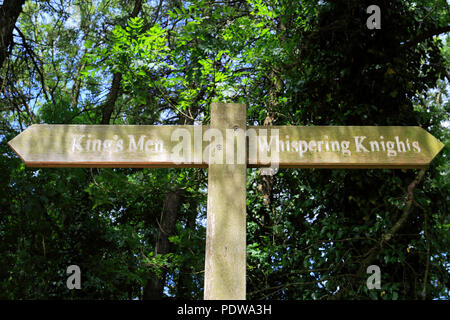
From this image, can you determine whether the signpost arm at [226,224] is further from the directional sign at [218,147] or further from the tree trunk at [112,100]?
the tree trunk at [112,100]

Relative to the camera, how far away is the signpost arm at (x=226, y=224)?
74.3 inches

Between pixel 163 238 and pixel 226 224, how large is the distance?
8.14m

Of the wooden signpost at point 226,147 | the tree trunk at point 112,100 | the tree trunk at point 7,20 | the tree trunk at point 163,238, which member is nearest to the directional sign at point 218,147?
the wooden signpost at point 226,147

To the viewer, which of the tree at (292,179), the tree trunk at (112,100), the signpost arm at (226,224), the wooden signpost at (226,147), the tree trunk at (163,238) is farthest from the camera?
the tree trunk at (163,238)

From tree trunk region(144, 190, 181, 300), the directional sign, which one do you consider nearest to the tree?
the directional sign

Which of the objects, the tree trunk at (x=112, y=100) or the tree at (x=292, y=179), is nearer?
the tree at (x=292, y=179)

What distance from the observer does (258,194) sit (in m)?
5.80

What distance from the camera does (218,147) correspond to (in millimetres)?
2160

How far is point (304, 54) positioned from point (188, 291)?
327 inches

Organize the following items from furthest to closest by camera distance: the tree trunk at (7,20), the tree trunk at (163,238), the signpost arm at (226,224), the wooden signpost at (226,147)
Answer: the tree trunk at (163,238) → the tree trunk at (7,20) → the wooden signpost at (226,147) → the signpost arm at (226,224)

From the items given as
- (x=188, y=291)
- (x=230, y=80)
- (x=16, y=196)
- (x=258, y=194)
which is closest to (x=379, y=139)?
(x=230, y=80)

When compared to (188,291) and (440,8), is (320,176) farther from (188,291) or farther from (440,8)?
(188,291)

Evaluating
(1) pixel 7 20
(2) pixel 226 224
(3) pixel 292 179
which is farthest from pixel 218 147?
(1) pixel 7 20
